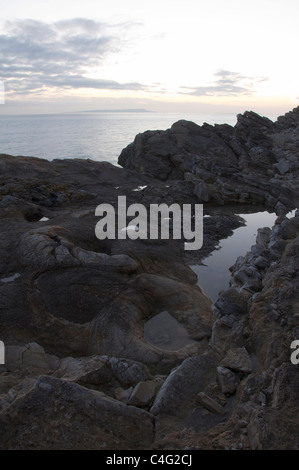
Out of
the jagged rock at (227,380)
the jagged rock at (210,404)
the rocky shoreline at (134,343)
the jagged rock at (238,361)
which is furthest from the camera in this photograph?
the jagged rock at (238,361)

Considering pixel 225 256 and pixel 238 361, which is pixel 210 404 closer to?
pixel 238 361

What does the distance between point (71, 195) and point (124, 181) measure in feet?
23.9

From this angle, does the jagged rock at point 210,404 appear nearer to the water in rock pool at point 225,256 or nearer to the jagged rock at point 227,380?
the jagged rock at point 227,380

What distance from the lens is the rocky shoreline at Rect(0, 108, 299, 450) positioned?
22.2 feet

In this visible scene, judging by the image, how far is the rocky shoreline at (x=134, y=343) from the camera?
266 inches

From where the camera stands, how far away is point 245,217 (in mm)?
25531

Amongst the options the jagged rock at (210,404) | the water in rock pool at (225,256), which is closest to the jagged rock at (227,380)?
the jagged rock at (210,404)

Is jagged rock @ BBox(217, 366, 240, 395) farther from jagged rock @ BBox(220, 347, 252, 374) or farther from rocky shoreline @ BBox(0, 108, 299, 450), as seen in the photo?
jagged rock @ BBox(220, 347, 252, 374)

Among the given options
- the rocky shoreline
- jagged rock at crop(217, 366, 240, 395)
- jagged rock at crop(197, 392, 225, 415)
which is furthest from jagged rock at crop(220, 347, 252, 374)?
jagged rock at crop(197, 392, 225, 415)

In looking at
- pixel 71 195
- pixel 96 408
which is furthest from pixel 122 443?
pixel 71 195

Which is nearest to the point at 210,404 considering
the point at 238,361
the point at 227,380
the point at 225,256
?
the point at 227,380

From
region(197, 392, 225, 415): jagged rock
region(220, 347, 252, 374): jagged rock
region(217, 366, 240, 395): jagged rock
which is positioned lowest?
region(197, 392, 225, 415): jagged rock

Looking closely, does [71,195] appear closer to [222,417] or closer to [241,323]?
[241,323]

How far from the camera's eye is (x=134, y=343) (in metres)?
11.0
